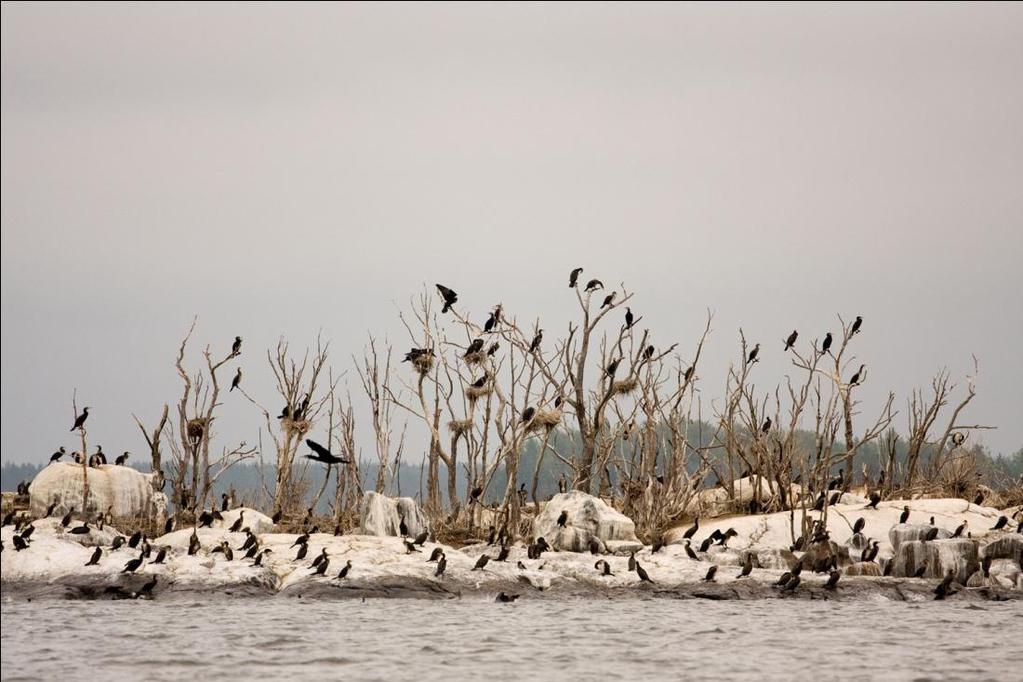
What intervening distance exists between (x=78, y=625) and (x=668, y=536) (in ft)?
34.4

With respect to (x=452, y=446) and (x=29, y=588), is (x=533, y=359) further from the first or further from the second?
(x=29, y=588)

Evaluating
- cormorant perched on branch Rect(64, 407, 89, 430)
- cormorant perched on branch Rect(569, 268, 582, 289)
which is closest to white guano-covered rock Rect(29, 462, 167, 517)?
cormorant perched on branch Rect(64, 407, 89, 430)

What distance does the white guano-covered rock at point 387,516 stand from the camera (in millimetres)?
21656

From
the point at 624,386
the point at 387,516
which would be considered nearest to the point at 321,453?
the point at 387,516

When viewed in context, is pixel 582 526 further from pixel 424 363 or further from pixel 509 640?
pixel 509 640

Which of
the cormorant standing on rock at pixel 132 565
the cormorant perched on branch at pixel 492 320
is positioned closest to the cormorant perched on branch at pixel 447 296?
the cormorant perched on branch at pixel 492 320

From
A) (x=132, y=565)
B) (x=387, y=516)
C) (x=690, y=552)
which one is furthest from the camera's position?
(x=387, y=516)

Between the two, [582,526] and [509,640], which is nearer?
[509,640]

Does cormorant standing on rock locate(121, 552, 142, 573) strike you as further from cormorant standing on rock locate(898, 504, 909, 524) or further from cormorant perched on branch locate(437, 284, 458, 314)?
cormorant standing on rock locate(898, 504, 909, 524)

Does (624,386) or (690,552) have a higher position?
(624,386)

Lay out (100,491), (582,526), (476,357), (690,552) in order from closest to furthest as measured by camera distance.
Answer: (690,552), (582,526), (476,357), (100,491)

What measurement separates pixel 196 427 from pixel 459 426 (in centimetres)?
482

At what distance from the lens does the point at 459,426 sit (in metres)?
23.9

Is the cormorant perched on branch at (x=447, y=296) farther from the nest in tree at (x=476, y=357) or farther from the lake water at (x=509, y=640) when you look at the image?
the lake water at (x=509, y=640)
